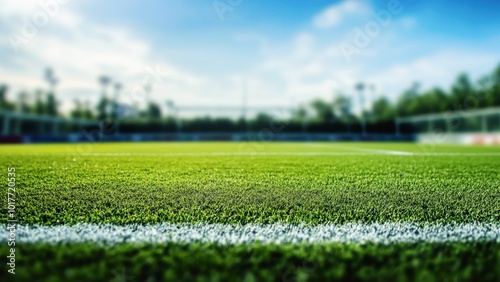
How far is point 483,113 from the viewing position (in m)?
19.4

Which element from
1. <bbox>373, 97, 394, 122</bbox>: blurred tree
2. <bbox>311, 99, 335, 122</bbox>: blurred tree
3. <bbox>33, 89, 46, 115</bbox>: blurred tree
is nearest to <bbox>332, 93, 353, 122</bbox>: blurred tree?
<bbox>311, 99, 335, 122</bbox>: blurred tree

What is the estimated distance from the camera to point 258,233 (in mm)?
1853

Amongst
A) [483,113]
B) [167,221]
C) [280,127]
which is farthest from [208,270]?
[280,127]

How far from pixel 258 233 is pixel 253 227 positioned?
0.37 feet

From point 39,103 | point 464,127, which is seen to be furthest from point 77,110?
point 464,127

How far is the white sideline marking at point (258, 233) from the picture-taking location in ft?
5.67

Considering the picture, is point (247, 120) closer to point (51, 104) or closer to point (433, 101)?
point (51, 104)

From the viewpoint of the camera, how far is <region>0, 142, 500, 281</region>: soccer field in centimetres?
134

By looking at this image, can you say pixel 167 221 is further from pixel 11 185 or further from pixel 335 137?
pixel 335 137

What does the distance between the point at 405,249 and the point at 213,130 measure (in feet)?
102

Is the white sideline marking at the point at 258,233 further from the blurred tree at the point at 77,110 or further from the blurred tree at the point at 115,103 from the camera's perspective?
the blurred tree at the point at 77,110

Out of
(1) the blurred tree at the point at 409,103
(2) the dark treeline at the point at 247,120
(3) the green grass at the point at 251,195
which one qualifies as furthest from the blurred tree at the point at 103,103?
(1) the blurred tree at the point at 409,103

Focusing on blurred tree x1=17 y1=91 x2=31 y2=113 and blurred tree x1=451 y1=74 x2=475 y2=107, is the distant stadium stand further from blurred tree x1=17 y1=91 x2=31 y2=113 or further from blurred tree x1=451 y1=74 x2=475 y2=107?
blurred tree x1=17 y1=91 x2=31 y2=113

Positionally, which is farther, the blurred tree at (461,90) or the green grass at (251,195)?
the blurred tree at (461,90)
